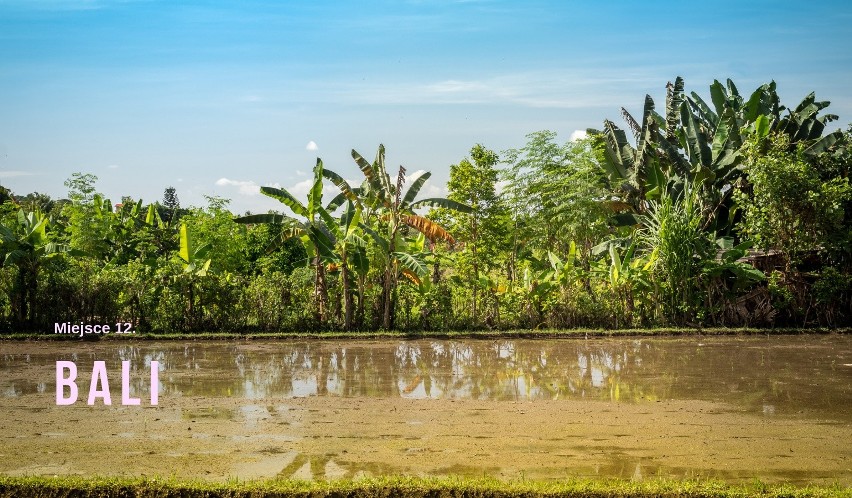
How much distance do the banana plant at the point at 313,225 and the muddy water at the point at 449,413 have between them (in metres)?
2.23

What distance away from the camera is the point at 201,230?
21.3 m

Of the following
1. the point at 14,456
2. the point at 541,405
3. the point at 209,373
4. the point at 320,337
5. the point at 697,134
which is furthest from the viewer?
the point at 697,134

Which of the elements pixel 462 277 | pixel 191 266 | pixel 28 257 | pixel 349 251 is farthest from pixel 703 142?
pixel 28 257

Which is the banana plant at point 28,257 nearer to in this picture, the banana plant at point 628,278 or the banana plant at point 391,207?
the banana plant at point 391,207

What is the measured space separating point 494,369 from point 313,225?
563cm

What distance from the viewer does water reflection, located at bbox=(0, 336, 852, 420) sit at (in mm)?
10555

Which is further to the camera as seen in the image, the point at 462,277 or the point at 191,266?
the point at 462,277

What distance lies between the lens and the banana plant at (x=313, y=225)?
16.5m

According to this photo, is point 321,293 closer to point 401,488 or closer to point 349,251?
point 349,251

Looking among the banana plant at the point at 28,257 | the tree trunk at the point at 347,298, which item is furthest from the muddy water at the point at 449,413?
the banana plant at the point at 28,257

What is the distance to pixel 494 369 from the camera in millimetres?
12641

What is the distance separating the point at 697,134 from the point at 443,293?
23.8 ft

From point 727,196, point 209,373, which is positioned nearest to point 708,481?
point 209,373

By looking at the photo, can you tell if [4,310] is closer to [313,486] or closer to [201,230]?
[201,230]
